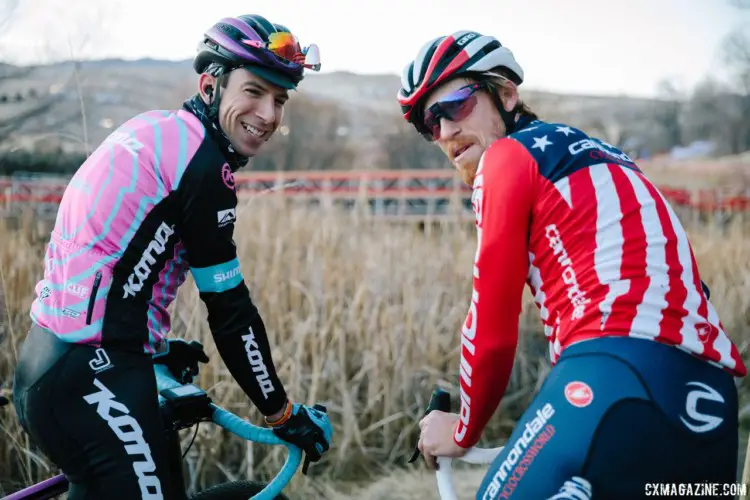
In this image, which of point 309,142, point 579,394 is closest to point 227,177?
point 579,394

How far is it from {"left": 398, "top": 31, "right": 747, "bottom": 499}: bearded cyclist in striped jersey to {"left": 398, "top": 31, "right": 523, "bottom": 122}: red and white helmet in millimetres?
282

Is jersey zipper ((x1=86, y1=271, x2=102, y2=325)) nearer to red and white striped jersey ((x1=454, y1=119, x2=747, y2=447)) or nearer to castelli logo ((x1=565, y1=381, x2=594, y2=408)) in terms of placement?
red and white striped jersey ((x1=454, y1=119, x2=747, y2=447))

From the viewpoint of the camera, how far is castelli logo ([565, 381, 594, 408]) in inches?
53.3

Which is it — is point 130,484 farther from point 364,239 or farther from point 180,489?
point 364,239

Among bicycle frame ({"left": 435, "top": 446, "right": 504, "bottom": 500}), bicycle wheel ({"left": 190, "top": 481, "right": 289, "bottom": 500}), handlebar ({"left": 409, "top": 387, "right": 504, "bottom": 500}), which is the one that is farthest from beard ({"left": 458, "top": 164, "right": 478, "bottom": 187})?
bicycle wheel ({"left": 190, "top": 481, "right": 289, "bottom": 500})

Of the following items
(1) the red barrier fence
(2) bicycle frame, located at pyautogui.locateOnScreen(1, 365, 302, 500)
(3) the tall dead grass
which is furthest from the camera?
(1) the red barrier fence

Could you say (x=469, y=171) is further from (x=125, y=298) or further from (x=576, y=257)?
(x=125, y=298)

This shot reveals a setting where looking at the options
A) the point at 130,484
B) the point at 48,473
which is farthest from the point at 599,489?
the point at 48,473

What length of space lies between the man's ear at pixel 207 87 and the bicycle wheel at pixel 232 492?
115 centimetres

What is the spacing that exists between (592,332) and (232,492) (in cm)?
125

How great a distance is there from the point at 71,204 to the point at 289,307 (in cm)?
235

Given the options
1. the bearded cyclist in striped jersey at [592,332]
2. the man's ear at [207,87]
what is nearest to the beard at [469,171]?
the bearded cyclist in striped jersey at [592,332]

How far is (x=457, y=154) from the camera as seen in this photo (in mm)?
1815

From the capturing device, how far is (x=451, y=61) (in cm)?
176
